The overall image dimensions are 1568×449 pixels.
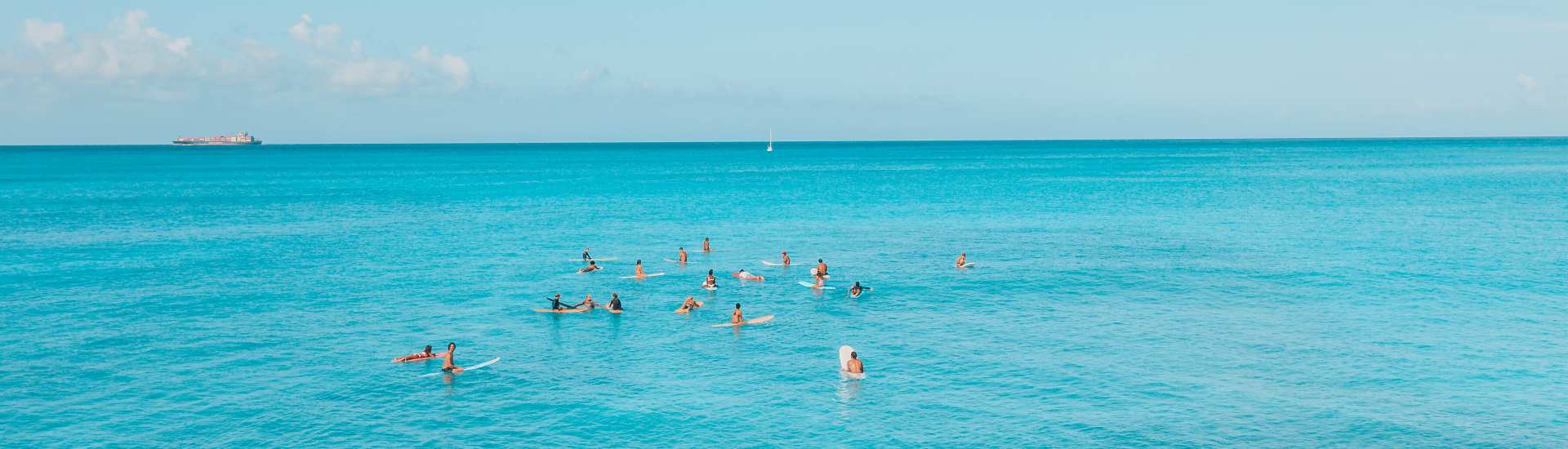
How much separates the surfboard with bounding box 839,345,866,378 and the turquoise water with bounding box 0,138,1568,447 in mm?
613

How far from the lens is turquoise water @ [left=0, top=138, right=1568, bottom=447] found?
3612 centimetres

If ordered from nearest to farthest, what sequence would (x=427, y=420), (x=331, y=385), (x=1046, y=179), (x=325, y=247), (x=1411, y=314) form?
(x=427, y=420) < (x=331, y=385) < (x=1411, y=314) < (x=325, y=247) < (x=1046, y=179)

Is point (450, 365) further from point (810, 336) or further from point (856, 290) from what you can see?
point (856, 290)

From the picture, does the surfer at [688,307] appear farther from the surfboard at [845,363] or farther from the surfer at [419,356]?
the surfer at [419,356]

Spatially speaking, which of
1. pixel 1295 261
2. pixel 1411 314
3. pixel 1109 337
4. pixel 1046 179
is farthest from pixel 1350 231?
pixel 1046 179

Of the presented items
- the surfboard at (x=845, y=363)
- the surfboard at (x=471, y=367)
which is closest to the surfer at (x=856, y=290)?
the surfboard at (x=845, y=363)

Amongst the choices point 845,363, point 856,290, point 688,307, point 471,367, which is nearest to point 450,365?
point 471,367

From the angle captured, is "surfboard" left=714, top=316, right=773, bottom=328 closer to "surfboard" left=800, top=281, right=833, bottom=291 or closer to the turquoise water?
the turquoise water

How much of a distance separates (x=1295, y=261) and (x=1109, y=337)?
31.2 m

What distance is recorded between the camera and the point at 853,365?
138 feet

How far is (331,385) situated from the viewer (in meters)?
40.8

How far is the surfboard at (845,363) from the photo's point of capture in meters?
42.2

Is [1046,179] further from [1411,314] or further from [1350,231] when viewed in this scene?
[1411,314]

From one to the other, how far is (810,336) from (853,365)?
7.63m
